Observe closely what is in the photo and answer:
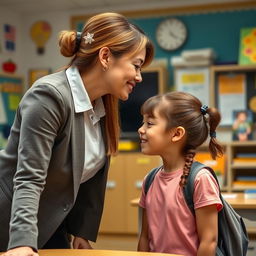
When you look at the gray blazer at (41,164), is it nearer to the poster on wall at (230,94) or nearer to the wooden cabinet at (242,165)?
the wooden cabinet at (242,165)

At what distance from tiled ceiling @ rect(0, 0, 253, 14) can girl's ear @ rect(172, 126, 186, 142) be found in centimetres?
324

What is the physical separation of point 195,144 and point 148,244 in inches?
15.8

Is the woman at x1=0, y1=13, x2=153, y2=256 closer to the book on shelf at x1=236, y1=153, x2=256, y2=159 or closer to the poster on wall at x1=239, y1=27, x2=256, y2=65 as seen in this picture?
the book on shelf at x1=236, y1=153, x2=256, y2=159

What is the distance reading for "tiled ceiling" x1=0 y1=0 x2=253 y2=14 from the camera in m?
4.67

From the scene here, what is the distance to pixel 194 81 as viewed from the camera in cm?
444

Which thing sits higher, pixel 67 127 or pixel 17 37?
pixel 17 37

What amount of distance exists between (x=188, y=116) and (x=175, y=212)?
0.35 meters

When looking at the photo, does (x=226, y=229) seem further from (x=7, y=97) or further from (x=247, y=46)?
(x=7, y=97)

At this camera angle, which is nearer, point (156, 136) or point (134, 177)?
point (156, 136)

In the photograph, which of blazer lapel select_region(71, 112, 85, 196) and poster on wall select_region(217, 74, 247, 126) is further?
poster on wall select_region(217, 74, 247, 126)

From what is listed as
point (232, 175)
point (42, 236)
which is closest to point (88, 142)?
point (42, 236)

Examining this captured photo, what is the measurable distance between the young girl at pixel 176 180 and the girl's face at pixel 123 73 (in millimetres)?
239

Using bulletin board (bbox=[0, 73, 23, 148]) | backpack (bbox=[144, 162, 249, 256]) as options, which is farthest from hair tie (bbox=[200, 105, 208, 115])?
bulletin board (bbox=[0, 73, 23, 148])

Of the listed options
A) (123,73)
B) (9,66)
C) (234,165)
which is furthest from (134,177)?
(123,73)
